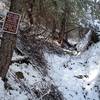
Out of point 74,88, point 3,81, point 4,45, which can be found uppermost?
point 4,45

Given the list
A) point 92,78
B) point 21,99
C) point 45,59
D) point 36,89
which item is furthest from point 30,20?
point 21,99

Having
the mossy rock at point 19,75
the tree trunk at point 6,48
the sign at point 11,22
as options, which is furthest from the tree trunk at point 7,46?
the mossy rock at point 19,75

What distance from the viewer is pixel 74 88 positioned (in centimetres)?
931

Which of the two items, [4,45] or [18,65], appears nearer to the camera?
[4,45]

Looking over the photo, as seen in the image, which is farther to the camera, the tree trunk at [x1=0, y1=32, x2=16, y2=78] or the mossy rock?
the mossy rock

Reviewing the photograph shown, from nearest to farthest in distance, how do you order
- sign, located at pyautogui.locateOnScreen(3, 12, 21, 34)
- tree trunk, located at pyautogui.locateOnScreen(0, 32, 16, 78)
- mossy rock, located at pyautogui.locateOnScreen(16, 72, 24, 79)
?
sign, located at pyautogui.locateOnScreen(3, 12, 21, 34), tree trunk, located at pyautogui.locateOnScreen(0, 32, 16, 78), mossy rock, located at pyautogui.locateOnScreen(16, 72, 24, 79)

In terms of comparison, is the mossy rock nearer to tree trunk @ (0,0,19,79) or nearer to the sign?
tree trunk @ (0,0,19,79)

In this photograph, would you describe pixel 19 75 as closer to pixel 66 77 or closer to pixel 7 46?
pixel 7 46

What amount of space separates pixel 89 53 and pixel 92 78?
3.00m

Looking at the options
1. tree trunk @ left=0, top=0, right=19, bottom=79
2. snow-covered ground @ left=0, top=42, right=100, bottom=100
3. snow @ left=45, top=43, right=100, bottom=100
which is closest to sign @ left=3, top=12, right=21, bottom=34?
tree trunk @ left=0, top=0, right=19, bottom=79

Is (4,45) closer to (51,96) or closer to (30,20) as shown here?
(51,96)

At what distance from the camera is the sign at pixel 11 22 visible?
20.9 feet

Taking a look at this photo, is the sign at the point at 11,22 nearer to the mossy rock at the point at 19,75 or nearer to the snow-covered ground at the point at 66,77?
the snow-covered ground at the point at 66,77

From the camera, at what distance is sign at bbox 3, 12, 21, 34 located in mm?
6375
